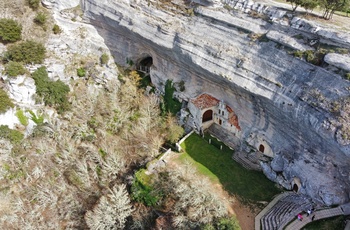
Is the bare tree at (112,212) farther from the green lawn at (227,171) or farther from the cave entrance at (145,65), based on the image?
the cave entrance at (145,65)

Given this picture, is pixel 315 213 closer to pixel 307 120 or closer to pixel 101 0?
pixel 307 120

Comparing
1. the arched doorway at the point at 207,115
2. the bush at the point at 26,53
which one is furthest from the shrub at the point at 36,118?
the arched doorway at the point at 207,115

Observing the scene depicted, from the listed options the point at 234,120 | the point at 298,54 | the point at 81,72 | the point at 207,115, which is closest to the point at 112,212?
the point at 207,115

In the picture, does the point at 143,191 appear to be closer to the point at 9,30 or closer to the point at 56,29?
the point at 56,29

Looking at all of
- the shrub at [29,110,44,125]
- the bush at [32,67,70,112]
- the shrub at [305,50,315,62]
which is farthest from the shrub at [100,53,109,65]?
the shrub at [305,50,315,62]

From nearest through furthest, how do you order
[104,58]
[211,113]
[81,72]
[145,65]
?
[211,113] → [81,72] → [104,58] → [145,65]

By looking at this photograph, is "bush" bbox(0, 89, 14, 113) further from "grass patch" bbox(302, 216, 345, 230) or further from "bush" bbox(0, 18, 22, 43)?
"grass patch" bbox(302, 216, 345, 230)
